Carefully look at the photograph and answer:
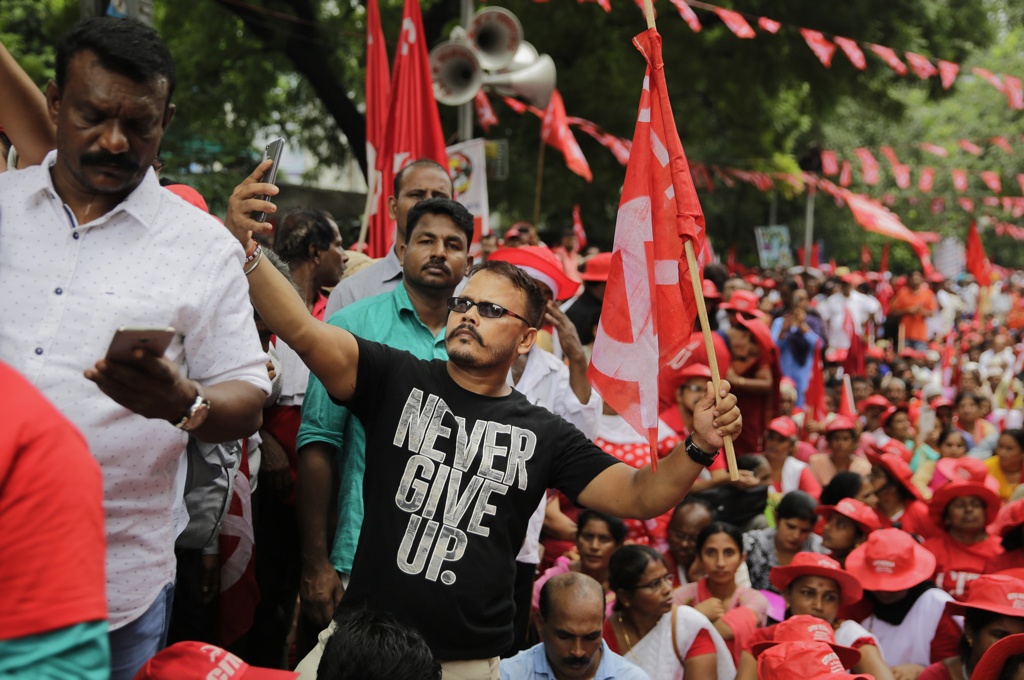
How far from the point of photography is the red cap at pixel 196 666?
8.38 ft

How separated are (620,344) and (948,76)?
1146 centimetres

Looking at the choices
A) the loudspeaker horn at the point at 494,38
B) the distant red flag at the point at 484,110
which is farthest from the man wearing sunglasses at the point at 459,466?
the distant red flag at the point at 484,110

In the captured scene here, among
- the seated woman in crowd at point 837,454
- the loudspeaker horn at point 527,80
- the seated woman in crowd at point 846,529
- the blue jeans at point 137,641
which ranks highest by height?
the loudspeaker horn at point 527,80

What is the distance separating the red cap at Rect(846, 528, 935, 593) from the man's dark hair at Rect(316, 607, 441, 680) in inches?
135

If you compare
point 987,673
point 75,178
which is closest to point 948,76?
point 987,673

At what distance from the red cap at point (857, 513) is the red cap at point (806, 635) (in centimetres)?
148

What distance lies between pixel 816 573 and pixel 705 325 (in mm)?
2722

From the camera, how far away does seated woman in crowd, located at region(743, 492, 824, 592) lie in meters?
6.45

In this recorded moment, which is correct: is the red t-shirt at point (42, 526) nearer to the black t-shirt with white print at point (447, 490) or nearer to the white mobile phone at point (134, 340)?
the white mobile phone at point (134, 340)

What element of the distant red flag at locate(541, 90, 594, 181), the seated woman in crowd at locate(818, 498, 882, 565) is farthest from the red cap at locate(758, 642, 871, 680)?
the distant red flag at locate(541, 90, 594, 181)

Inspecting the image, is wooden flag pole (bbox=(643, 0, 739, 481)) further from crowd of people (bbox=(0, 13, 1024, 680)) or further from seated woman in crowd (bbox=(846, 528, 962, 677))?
seated woman in crowd (bbox=(846, 528, 962, 677))

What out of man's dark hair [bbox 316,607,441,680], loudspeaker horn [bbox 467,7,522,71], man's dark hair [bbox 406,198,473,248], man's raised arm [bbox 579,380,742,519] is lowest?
man's dark hair [bbox 316,607,441,680]

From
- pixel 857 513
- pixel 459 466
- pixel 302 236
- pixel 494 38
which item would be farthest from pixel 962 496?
pixel 494 38

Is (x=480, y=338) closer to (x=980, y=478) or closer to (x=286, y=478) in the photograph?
(x=286, y=478)
